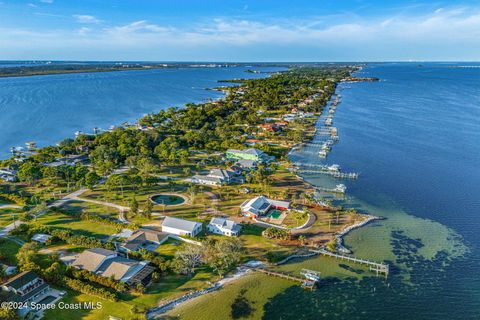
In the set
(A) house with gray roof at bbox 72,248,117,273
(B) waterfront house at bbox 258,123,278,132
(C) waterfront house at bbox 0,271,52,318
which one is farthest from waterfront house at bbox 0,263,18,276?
(B) waterfront house at bbox 258,123,278,132

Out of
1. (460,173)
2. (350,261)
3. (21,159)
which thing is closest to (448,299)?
(350,261)

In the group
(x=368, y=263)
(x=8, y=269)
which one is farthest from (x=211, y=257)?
(x=8, y=269)

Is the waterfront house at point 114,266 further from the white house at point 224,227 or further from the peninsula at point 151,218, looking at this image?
the white house at point 224,227

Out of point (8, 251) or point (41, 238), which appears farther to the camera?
point (41, 238)

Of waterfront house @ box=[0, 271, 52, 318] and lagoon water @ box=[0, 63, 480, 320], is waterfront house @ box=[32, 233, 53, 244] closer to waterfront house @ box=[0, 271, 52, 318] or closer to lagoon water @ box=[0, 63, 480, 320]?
waterfront house @ box=[0, 271, 52, 318]

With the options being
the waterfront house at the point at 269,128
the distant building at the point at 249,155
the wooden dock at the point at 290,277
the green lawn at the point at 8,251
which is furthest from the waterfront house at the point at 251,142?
the green lawn at the point at 8,251

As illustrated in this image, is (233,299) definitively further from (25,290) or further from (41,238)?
(41,238)
